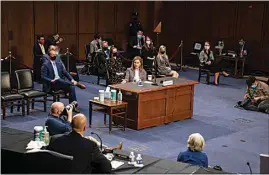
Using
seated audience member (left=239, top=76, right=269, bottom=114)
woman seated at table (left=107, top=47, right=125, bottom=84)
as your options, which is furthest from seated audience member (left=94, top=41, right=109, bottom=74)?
seated audience member (left=239, top=76, right=269, bottom=114)

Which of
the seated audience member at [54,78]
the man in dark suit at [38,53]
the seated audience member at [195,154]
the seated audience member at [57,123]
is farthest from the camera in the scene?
the man in dark suit at [38,53]

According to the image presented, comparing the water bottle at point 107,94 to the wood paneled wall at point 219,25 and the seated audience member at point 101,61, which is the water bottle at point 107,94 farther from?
the wood paneled wall at point 219,25

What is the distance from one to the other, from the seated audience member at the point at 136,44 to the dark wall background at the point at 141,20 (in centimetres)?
77

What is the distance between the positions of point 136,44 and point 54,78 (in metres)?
7.10

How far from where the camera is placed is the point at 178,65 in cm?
1631

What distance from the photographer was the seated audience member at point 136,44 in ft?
50.6

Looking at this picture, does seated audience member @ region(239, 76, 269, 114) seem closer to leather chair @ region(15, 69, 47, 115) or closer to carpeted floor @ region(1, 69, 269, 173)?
carpeted floor @ region(1, 69, 269, 173)

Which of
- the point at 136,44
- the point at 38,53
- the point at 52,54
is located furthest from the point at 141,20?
the point at 52,54

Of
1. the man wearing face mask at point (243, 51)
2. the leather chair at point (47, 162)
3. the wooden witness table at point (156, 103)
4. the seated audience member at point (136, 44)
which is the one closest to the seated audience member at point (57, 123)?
the leather chair at point (47, 162)

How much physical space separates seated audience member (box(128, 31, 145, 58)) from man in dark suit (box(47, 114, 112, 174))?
11.3 meters

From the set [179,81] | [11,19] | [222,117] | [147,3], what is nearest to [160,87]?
[179,81]

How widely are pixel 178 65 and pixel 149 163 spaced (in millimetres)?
12144

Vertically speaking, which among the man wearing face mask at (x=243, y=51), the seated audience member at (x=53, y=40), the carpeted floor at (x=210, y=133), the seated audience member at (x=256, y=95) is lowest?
the carpeted floor at (x=210, y=133)

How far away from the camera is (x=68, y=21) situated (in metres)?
15.2
